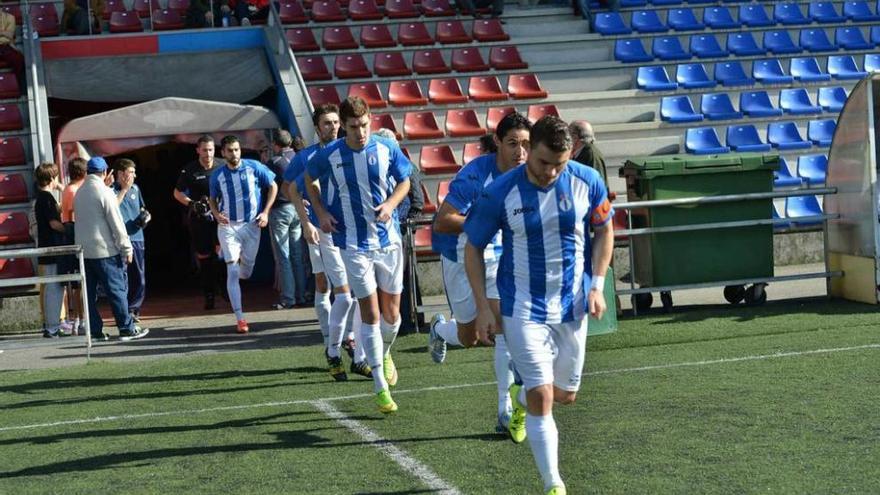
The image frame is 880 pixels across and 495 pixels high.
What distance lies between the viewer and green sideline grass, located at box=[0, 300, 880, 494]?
22.0ft

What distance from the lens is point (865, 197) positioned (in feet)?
42.3

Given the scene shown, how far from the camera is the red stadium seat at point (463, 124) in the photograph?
59.2 ft

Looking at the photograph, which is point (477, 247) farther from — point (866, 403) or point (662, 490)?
point (866, 403)

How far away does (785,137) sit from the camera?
1895 cm

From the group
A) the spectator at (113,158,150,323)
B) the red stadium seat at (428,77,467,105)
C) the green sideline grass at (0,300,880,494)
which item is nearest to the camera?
the green sideline grass at (0,300,880,494)

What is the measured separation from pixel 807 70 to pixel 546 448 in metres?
15.7

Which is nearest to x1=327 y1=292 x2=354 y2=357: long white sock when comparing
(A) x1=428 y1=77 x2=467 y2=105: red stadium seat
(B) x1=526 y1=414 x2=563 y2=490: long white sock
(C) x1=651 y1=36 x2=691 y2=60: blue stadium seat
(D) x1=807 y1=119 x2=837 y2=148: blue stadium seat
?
(B) x1=526 y1=414 x2=563 y2=490: long white sock

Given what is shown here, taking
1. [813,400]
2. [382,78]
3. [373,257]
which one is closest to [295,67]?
[382,78]

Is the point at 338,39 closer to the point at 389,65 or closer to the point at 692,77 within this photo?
the point at 389,65

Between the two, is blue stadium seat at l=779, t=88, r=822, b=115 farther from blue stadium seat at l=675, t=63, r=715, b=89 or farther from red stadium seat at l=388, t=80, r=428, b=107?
red stadium seat at l=388, t=80, r=428, b=107

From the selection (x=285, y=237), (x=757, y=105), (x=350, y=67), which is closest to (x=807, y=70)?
(x=757, y=105)

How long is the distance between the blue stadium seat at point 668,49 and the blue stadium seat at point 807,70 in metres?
1.63

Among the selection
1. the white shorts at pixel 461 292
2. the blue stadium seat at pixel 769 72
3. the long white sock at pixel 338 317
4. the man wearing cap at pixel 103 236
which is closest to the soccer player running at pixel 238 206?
the man wearing cap at pixel 103 236

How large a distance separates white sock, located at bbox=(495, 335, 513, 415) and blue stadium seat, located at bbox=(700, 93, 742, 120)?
1219cm
